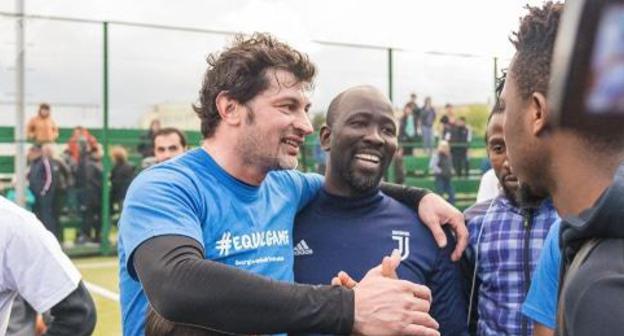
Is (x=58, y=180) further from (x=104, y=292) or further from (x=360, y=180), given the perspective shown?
(x=360, y=180)

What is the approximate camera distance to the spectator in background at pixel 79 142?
1231cm

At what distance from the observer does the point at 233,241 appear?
2215 mm

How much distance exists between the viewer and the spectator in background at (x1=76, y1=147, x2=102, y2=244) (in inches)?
488

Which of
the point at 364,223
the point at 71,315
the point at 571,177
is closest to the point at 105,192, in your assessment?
the point at 71,315

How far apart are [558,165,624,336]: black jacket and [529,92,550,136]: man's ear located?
0.15 metres

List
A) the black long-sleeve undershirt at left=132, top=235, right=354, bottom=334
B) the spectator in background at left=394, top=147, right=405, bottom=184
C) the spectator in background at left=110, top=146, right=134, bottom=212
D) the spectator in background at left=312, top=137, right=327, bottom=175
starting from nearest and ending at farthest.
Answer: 1. the black long-sleeve undershirt at left=132, top=235, right=354, bottom=334
2. the spectator in background at left=110, top=146, right=134, bottom=212
3. the spectator in background at left=312, top=137, right=327, bottom=175
4. the spectator in background at left=394, top=147, right=405, bottom=184

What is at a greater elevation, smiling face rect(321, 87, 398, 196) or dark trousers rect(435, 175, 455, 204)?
smiling face rect(321, 87, 398, 196)

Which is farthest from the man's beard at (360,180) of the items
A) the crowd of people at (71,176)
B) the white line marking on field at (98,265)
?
the white line marking on field at (98,265)

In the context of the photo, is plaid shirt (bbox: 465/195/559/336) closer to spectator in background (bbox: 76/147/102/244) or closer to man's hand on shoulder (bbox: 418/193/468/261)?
man's hand on shoulder (bbox: 418/193/468/261)

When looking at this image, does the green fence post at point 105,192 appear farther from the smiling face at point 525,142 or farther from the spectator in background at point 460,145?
the smiling face at point 525,142

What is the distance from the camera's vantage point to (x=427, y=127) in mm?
15719

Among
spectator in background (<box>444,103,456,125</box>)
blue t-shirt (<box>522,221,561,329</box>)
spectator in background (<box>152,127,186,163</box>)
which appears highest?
spectator in background (<box>444,103,456,125</box>)

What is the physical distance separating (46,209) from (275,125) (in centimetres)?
1054

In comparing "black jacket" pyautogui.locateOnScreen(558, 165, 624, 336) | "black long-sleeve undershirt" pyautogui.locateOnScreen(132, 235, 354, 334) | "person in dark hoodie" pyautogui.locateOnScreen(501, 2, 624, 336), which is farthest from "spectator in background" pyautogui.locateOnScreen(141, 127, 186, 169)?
"black jacket" pyautogui.locateOnScreen(558, 165, 624, 336)
